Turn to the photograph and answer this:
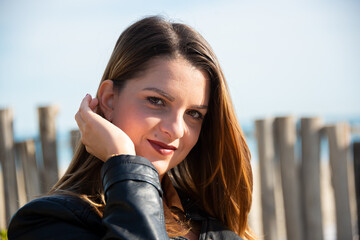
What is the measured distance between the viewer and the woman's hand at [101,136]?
2051mm

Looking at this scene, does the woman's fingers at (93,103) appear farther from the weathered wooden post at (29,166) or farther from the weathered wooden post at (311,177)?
the weathered wooden post at (311,177)

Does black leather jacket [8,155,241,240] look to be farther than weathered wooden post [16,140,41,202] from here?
No

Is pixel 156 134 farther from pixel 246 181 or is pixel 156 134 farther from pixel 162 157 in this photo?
pixel 246 181

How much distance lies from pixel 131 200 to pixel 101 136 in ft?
1.38

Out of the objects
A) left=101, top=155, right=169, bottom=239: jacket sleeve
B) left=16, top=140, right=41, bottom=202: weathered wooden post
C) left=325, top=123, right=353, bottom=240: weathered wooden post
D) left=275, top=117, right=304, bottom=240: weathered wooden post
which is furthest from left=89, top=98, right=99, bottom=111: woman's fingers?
left=325, top=123, right=353, bottom=240: weathered wooden post

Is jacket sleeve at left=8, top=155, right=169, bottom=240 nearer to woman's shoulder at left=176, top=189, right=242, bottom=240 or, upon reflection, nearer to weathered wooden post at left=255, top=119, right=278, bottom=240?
woman's shoulder at left=176, top=189, right=242, bottom=240

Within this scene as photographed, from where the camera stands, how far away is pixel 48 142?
17.6 feet

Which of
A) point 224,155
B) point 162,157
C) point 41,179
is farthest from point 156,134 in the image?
point 41,179

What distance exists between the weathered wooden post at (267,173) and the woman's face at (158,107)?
3.34 meters

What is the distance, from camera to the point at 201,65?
2.48 m

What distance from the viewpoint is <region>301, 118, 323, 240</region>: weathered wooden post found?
5.52 meters

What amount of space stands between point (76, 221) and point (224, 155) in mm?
1147

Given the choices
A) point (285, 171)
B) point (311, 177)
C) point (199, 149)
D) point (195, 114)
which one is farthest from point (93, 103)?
point (311, 177)

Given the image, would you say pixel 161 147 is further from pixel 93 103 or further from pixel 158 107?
pixel 93 103
